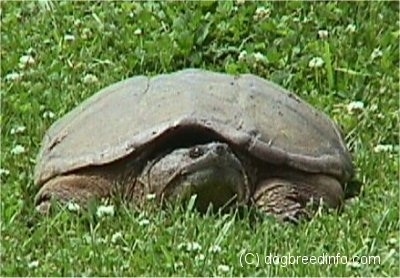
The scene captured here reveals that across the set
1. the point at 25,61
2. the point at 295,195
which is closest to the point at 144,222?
the point at 295,195

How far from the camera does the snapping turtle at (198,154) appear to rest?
4488 mm

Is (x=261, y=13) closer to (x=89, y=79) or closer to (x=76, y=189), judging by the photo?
(x=89, y=79)

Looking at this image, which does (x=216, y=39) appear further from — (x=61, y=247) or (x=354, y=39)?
(x=61, y=247)

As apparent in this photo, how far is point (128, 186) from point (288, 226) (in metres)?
0.57

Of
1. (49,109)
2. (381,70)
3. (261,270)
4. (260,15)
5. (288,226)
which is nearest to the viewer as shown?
(261,270)

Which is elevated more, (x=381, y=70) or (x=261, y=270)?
(x=261, y=270)

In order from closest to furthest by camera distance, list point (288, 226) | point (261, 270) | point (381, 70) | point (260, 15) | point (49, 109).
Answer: point (261, 270)
point (288, 226)
point (49, 109)
point (381, 70)
point (260, 15)

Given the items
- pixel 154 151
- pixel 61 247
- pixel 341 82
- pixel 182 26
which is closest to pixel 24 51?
pixel 182 26

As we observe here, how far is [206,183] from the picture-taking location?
175 inches

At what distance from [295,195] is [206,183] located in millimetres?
352

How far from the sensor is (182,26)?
20.8 ft

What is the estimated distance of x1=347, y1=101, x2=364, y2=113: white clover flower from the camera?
5.50 meters

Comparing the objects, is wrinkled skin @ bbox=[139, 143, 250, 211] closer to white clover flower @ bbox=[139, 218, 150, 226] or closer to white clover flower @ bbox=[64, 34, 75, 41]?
white clover flower @ bbox=[139, 218, 150, 226]

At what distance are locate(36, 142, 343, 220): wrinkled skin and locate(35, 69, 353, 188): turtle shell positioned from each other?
0.06 metres
